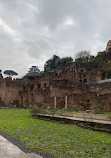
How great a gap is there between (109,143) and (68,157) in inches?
87.4

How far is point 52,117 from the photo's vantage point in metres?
13.0

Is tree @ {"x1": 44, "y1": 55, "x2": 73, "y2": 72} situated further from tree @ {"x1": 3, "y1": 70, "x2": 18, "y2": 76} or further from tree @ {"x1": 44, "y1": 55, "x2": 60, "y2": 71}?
tree @ {"x1": 3, "y1": 70, "x2": 18, "y2": 76}

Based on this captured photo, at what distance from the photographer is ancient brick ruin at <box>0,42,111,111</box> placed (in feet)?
77.8

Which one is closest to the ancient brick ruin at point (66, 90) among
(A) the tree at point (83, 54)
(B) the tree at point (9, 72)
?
(A) the tree at point (83, 54)

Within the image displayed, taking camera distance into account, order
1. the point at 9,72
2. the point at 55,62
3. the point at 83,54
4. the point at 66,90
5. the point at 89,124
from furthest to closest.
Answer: the point at 9,72, the point at 55,62, the point at 83,54, the point at 66,90, the point at 89,124

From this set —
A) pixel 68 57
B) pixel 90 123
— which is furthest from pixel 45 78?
pixel 90 123

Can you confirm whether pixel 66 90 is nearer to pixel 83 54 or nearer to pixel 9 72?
pixel 83 54

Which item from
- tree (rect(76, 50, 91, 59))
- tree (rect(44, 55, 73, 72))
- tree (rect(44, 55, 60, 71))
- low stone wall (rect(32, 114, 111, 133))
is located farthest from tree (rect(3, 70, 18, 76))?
low stone wall (rect(32, 114, 111, 133))

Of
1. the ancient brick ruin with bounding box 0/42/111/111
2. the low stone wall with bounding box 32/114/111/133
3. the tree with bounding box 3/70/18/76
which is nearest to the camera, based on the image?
the low stone wall with bounding box 32/114/111/133

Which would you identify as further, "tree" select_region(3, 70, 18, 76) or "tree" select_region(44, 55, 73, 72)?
"tree" select_region(3, 70, 18, 76)

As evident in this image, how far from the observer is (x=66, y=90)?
30250mm

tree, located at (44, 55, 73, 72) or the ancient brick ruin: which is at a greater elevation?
tree, located at (44, 55, 73, 72)

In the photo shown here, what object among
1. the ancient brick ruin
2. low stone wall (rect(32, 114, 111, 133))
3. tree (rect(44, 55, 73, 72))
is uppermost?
tree (rect(44, 55, 73, 72))

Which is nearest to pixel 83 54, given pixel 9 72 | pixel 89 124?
pixel 9 72
